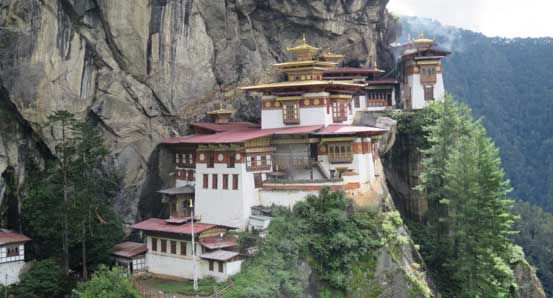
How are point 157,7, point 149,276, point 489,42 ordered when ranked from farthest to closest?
point 489,42 → point 157,7 → point 149,276

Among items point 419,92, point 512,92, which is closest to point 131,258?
point 419,92

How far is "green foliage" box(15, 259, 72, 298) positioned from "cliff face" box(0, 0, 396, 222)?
18.8 feet

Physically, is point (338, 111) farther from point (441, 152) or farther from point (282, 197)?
point (282, 197)

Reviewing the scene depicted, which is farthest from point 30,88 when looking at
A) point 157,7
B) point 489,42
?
point 489,42

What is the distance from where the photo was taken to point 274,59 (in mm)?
48906

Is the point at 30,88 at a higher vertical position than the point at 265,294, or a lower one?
higher

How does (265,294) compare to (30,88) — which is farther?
(30,88)

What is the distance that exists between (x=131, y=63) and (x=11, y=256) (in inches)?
514

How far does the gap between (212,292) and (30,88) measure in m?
15.0

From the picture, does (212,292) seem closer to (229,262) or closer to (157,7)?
(229,262)

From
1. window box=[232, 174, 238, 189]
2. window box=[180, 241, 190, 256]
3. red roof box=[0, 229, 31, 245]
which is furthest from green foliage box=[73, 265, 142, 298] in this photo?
window box=[232, 174, 238, 189]

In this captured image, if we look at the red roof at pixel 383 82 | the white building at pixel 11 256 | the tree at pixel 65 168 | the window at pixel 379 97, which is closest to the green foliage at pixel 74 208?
the tree at pixel 65 168

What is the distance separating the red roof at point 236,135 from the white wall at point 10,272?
11280mm

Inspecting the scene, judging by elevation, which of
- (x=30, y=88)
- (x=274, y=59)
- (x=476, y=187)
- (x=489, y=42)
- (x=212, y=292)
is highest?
(x=489, y=42)
